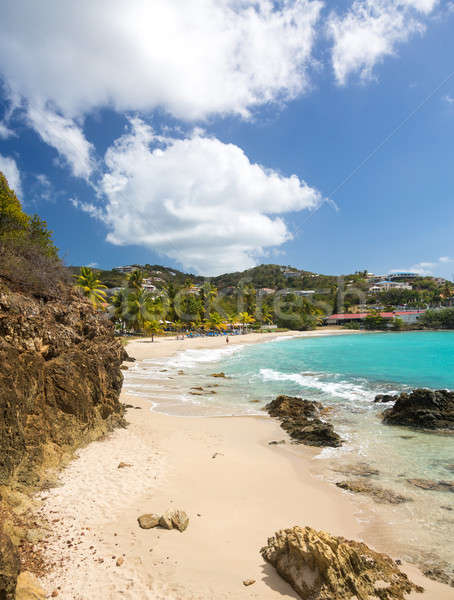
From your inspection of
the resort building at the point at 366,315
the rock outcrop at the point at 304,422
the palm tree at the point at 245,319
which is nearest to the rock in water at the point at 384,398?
the rock outcrop at the point at 304,422

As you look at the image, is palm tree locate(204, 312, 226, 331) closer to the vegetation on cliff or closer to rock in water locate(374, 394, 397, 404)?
rock in water locate(374, 394, 397, 404)

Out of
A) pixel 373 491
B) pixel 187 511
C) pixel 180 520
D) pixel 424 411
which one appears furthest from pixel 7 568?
pixel 424 411

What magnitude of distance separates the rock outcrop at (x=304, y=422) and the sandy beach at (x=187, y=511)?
891mm

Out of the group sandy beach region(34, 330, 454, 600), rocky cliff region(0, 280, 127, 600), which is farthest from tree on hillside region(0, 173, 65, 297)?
sandy beach region(34, 330, 454, 600)

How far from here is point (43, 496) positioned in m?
6.39

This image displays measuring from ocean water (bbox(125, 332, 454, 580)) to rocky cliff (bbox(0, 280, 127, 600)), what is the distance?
512 cm

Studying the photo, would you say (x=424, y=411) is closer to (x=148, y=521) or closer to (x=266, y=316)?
(x=148, y=521)

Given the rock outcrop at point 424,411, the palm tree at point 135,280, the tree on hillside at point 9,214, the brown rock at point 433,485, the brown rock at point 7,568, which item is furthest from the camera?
the palm tree at point 135,280

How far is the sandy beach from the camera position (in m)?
4.62

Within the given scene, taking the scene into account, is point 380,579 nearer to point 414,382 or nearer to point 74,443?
point 74,443

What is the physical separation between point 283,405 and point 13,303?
39.8 ft

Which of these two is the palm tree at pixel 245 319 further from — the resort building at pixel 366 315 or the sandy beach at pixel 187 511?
the sandy beach at pixel 187 511

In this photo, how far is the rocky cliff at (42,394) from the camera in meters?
6.23

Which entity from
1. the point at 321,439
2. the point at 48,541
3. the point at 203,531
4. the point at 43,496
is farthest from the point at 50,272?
the point at 321,439
